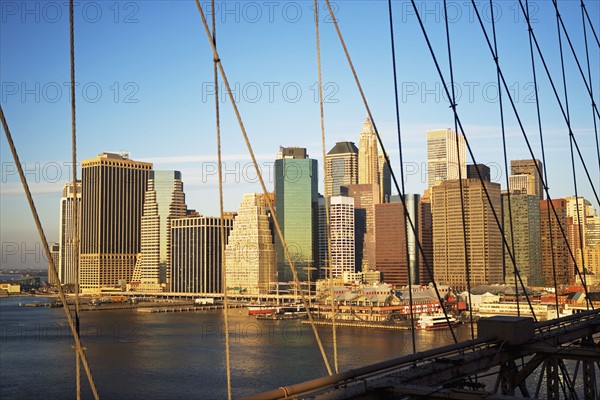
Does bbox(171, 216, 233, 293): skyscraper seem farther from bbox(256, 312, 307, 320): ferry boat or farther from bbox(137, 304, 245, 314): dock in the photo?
bbox(256, 312, 307, 320): ferry boat

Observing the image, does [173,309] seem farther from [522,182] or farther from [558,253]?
[522,182]

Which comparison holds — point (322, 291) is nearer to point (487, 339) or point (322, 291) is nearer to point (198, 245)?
point (198, 245)

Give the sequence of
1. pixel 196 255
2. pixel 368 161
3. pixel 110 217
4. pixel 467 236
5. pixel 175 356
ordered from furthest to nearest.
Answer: pixel 368 161, pixel 110 217, pixel 196 255, pixel 467 236, pixel 175 356

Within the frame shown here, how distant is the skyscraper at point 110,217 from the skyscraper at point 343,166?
3166 cm

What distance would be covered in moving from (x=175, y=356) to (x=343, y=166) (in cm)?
9193

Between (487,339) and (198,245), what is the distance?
82.9m

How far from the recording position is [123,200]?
3819 inches

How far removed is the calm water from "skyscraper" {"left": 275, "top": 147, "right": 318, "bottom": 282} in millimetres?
37746

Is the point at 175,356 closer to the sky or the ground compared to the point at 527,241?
closer to the ground

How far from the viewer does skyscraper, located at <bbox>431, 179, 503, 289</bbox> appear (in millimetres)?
67250

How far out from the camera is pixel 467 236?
6712cm

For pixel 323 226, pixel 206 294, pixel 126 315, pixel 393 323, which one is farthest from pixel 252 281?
pixel 393 323

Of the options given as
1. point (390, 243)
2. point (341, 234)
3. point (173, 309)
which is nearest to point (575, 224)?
point (390, 243)

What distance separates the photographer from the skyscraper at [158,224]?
9312 cm
